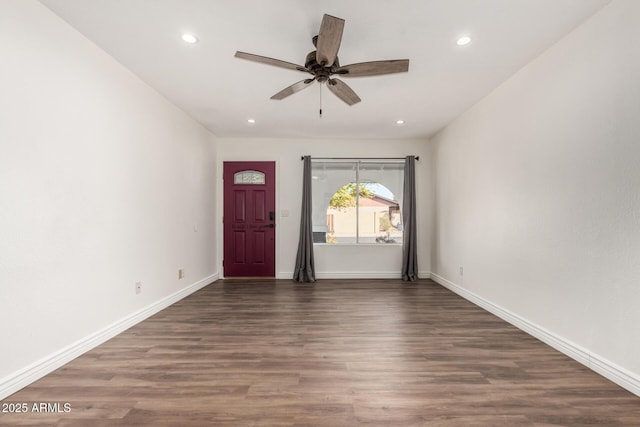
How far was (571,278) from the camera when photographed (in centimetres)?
230

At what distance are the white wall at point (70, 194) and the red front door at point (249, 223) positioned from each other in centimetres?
174

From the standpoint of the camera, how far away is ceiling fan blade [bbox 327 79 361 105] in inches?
100

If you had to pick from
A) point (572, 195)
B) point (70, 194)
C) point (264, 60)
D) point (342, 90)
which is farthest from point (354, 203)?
point (70, 194)

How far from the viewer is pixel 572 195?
2.30 m

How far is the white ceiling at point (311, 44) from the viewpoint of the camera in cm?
204

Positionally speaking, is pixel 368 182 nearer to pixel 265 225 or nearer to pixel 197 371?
pixel 265 225

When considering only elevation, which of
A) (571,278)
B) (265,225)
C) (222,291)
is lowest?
(222,291)

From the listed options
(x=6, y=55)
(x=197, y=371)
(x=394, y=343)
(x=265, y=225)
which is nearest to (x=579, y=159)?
(x=394, y=343)

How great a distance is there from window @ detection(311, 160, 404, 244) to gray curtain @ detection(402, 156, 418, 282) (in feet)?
0.64

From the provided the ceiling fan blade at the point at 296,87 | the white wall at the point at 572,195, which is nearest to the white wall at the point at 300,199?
the white wall at the point at 572,195

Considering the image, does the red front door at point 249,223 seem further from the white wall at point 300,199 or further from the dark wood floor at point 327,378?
the dark wood floor at point 327,378

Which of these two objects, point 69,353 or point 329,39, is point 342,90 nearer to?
point 329,39

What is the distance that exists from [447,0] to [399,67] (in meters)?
0.49

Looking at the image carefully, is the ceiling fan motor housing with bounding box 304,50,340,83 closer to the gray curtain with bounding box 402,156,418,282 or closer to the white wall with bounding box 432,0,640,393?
the white wall with bounding box 432,0,640,393
